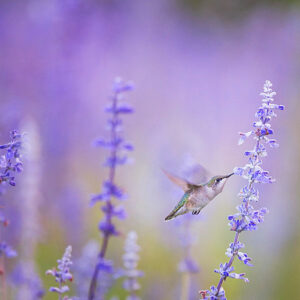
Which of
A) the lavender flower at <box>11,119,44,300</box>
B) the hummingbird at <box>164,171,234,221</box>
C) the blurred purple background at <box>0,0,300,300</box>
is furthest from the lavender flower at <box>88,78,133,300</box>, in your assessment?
the blurred purple background at <box>0,0,300,300</box>

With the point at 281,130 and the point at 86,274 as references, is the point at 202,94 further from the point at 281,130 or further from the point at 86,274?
the point at 86,274

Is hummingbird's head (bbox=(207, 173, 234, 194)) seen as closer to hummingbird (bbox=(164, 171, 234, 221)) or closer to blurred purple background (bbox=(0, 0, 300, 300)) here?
hummingbird (bbox=(164, 171, 234, 221))

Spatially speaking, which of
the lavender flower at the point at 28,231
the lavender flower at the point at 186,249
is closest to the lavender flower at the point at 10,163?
the lavender flower at the point at 28,231

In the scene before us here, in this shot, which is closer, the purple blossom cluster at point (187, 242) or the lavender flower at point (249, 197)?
the lavender flower at point (249, 197)

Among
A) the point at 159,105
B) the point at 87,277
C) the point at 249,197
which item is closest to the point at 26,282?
the point at 87,277

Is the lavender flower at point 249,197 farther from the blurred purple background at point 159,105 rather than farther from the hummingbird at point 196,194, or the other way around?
the blurred purple background at point 159,105

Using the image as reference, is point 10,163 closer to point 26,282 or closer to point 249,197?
point 249,197

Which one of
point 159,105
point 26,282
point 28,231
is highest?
point 159,105

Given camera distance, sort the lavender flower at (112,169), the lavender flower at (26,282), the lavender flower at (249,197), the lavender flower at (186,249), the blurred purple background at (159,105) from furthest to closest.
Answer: the blurred purple background at (159,105) < the lavender flower at (186,249) < the lavender flower at (26,282) < the lavender flower at (112,169) < the lavender flower at (249,197)
